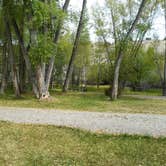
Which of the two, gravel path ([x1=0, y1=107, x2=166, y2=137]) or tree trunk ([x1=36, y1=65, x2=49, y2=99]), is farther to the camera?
tree trunk ([x1=36, y1=65, x2=49, y2=99])

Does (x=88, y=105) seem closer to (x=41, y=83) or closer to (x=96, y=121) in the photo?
(x=41, y=83)

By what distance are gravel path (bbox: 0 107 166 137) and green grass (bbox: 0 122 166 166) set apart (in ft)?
2.71

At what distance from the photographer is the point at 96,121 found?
10570 mm

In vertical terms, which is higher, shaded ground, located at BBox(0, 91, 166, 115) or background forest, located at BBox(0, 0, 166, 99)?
background forest, located at BBox(0, 0, 166, 99)

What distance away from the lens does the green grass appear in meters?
6.17

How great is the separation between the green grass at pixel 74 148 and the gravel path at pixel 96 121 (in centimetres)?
83

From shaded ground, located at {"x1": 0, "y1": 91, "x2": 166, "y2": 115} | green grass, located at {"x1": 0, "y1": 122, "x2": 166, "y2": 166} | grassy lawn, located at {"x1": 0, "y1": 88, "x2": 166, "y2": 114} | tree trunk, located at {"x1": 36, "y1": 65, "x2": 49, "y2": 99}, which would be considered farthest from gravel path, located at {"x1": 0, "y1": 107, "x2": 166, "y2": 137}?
tree trunk, located at {"x1": 36, "y1": 65, "x2": 49, "y2": 99}

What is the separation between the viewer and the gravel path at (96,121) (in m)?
9.16

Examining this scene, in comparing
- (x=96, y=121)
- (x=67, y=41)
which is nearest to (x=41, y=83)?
(x=96, y=121)

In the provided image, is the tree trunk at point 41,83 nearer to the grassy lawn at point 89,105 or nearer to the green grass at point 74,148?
the grassy lawn at point 89,105

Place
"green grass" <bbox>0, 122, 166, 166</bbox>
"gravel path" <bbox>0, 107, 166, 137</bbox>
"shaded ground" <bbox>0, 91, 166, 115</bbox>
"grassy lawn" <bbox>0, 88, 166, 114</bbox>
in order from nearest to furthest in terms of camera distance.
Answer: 1. "green grass" <bbox>0, 122, 166, 166</bbox>
2. "gravel path" <bbox>0, 107, 166, 137</bbox>
3. "shaded ground" <bbox>0, 91, 166, 115</bbox>
4. "grassy lawn" <bbox>0, 88, 166, 114</bbox>

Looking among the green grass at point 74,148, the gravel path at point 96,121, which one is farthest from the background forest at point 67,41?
the green grass at point 74,148

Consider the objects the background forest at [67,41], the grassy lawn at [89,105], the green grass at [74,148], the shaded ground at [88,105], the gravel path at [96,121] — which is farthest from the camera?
the background forest at [67,41]

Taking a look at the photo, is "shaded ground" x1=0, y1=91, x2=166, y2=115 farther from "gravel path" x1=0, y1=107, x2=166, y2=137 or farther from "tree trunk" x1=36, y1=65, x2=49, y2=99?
"gravel path" x1=0, y1=107, x2=166, y2=137
